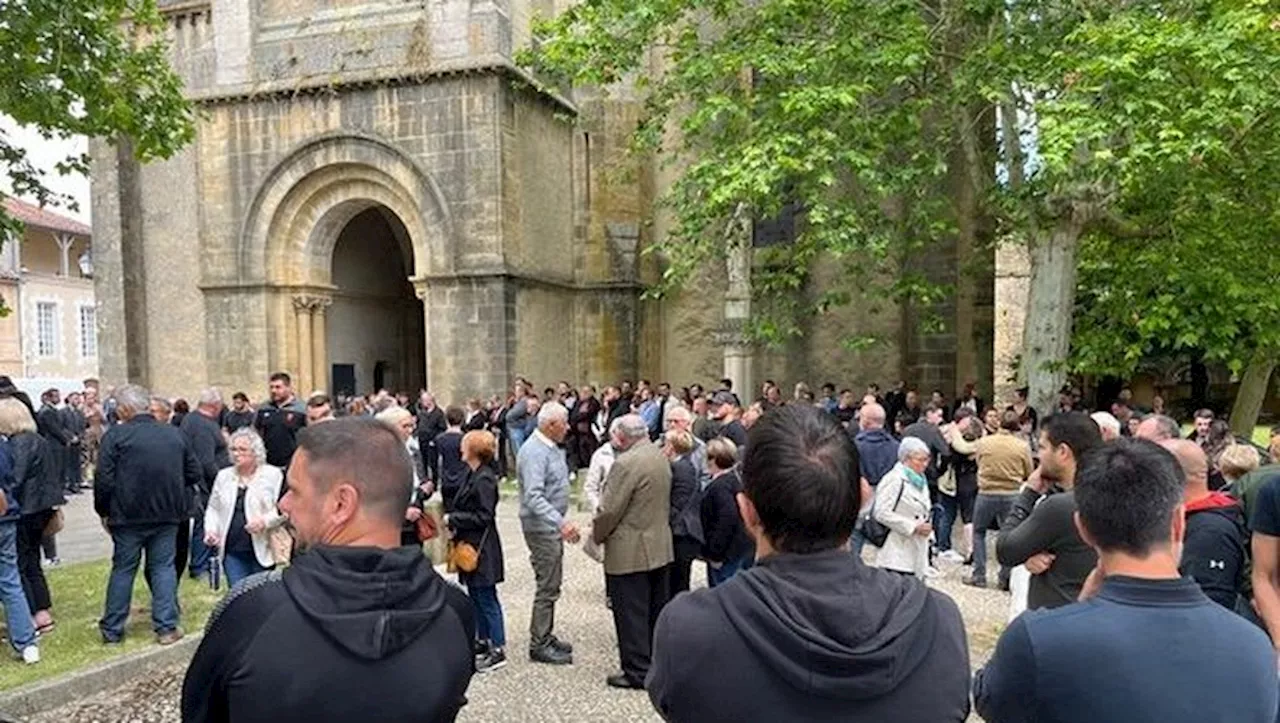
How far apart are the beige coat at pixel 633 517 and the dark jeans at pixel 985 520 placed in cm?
386

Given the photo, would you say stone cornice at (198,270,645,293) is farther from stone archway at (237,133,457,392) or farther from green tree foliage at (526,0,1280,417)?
green tree foliage at (526,0,1280,417)

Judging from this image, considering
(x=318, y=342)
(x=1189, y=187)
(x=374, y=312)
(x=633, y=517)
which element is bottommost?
(x=633, y=517)

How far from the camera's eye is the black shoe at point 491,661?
6172mm

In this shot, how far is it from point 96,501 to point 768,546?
19.7 ft

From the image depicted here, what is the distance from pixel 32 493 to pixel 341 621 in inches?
236

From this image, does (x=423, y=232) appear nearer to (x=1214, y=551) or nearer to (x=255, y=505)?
(x=255, y=505)

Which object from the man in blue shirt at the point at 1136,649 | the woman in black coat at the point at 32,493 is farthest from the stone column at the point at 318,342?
the man in blue shirt at the point at 1136,649

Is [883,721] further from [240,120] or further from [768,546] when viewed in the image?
[240,120]

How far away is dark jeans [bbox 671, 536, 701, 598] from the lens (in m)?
6.27

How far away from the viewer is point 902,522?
6.15 m

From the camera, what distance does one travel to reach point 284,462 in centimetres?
1003

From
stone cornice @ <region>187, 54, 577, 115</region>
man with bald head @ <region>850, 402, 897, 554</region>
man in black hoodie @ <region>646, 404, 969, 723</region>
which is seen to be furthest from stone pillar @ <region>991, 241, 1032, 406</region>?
man in black hoodie @ <region>646, 404, 969, 723</region>

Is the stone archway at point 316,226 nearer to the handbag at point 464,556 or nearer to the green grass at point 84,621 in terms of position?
the green grass at point 84,621

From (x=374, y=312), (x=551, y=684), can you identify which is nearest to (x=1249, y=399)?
(x=551, y=684)
